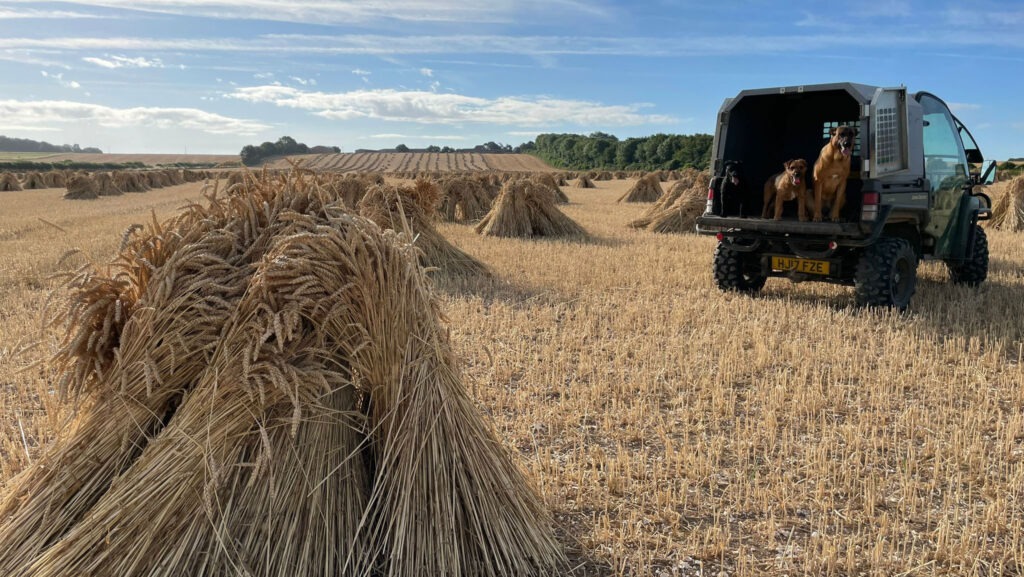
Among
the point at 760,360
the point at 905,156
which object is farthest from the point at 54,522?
the point at 905,156

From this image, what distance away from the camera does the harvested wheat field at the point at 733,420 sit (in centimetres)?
311

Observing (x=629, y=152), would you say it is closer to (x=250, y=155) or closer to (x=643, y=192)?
(x=250, y=155)

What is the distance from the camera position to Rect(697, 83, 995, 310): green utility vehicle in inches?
279

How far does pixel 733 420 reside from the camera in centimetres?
471

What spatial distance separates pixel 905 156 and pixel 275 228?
6.98 m

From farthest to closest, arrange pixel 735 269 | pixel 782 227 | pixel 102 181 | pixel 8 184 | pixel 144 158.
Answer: pixel 144 158
pixel 8 184
pixel 102 181
pixel 735 269
pixel 782 227

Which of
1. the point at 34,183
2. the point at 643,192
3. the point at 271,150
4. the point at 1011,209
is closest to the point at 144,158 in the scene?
the point at 271,150

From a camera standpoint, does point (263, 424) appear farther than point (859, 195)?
No

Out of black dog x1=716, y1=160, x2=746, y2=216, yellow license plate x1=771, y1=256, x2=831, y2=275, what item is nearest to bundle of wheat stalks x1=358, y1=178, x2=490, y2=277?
black dog x1=716, y1=160, x2=746, y2=216

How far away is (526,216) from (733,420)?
35.2 ft

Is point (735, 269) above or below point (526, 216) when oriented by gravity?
below

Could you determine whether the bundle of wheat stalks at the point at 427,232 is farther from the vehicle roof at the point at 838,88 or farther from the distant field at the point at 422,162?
the distant field at the point at 422,162

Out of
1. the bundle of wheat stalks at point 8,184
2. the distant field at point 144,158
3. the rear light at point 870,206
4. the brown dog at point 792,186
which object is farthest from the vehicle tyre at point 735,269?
the distant field at point 144,158

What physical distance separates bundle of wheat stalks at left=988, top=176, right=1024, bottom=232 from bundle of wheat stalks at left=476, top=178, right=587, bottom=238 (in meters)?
9.71
